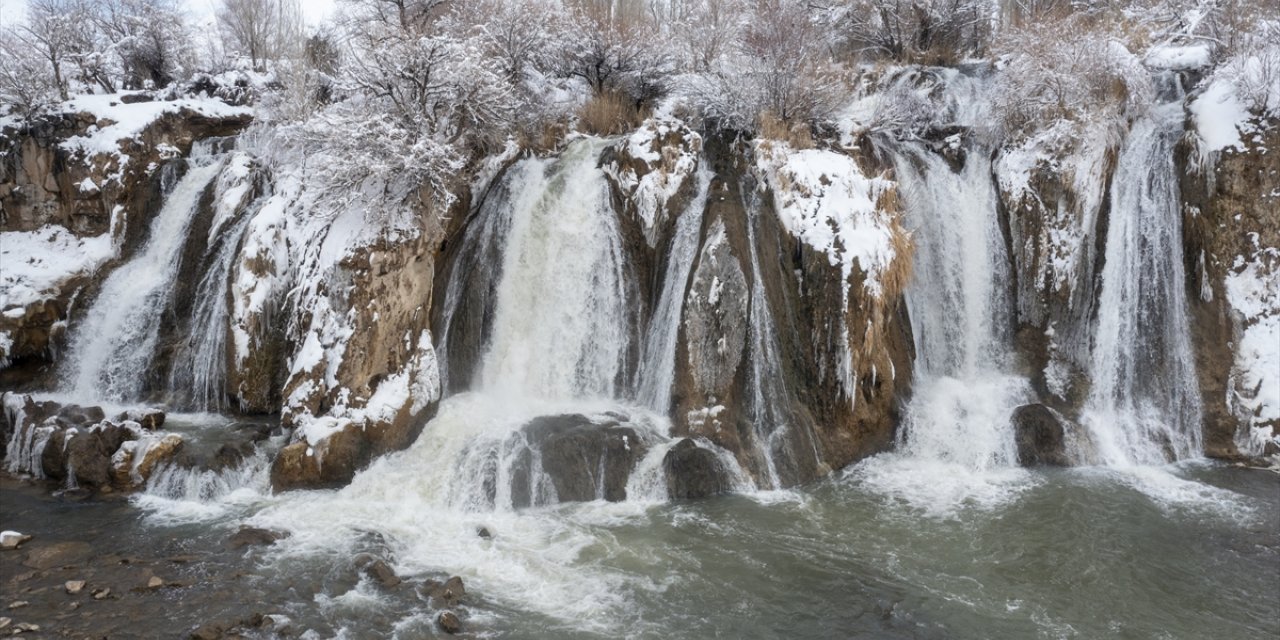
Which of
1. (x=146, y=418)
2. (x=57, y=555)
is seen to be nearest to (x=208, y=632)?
(x=57, y=555)

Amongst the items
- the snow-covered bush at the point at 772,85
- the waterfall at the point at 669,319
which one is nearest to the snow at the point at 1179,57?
the snow-covered bush at the point at 772,85

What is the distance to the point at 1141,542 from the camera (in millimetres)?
9414

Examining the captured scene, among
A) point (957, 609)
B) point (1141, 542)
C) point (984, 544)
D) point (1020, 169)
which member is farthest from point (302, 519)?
point (1020, 169)

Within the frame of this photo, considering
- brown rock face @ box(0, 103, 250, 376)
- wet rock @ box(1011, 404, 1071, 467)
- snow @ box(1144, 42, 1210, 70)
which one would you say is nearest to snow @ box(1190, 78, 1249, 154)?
snow @ box(1144, 42, 1210, 70)

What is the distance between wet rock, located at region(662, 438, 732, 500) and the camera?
10891 mm

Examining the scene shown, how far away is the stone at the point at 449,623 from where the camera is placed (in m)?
7.51

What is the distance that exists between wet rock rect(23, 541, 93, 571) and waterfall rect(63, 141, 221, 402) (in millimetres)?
5390

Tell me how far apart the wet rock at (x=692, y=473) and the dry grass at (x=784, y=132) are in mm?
6319

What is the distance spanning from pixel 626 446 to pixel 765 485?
222 cm

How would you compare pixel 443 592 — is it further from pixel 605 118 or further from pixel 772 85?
pixel 772 85

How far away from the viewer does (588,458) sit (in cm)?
1098

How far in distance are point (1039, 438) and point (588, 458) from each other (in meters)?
7.33

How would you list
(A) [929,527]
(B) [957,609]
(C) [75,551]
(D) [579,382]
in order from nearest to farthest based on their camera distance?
(B) [957,609] → (C) [75,551] → (A) [929,527] → (D) [579,382]

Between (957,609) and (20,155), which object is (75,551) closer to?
(957,609)
